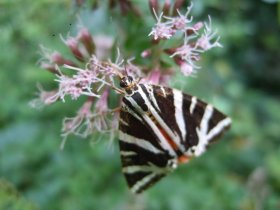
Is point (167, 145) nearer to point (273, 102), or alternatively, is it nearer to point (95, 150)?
point (95, 150)

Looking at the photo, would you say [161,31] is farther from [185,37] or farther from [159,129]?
[159,129]

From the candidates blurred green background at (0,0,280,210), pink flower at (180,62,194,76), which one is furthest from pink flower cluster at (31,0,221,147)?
blurred green background at (0,0,280,210)

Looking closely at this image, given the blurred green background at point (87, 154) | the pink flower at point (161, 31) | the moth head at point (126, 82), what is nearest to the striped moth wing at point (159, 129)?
the moth head at point (126, 82)

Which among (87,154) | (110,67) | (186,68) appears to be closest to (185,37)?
(186,68)

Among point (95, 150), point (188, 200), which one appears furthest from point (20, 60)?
point (188, 200)

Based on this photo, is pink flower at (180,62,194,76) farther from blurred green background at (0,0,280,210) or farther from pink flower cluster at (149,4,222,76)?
blurred green background at (0,0,280,210)
